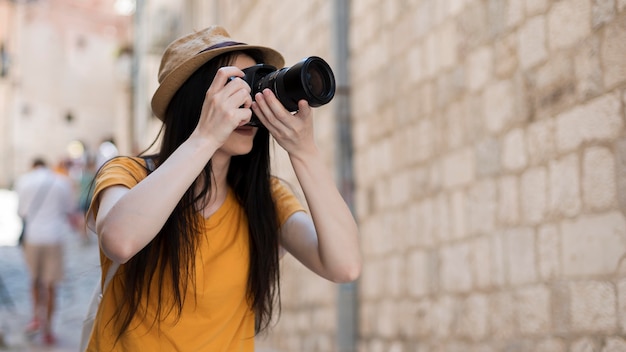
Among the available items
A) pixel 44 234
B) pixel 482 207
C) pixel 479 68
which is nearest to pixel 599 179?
pixel 482 207

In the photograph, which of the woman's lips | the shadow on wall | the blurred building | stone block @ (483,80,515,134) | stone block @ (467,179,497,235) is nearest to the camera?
the woman's lips

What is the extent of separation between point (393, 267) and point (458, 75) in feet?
4.72

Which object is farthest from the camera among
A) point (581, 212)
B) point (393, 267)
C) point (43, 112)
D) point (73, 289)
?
point (43, 112)

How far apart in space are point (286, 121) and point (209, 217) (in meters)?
0.31

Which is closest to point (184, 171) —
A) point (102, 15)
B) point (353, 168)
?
point (353, 168)

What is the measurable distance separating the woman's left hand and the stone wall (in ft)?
5.09

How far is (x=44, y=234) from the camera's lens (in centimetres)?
699

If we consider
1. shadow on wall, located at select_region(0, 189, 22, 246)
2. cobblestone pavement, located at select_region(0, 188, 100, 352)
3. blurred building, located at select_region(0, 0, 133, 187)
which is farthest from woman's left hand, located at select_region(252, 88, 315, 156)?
blurred building, located at select_region(0, 0, 133, 187)

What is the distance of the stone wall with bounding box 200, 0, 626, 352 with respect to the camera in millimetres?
3184

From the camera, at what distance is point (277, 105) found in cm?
185

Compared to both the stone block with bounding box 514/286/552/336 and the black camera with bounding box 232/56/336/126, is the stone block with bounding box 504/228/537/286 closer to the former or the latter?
the stone block with bounding box 514/286/552/336

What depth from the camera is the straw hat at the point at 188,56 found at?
1.98 meters

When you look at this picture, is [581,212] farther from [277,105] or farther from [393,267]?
[393,267]

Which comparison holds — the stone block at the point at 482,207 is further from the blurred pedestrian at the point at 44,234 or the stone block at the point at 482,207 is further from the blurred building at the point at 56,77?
the blurred building at the point at 56,77
